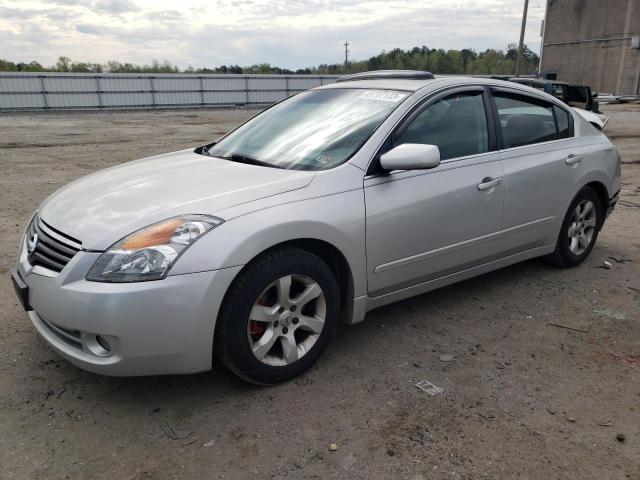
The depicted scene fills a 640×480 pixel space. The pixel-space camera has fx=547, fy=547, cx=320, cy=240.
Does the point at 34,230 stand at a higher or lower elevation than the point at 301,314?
higher

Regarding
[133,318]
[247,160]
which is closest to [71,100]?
[247,160]

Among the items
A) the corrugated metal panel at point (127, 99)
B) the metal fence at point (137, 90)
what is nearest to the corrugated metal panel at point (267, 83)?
the metal fence at point (137, 90)

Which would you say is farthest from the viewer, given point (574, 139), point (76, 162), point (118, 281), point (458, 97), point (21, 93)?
point (21, 93)

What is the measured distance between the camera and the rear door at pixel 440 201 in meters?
3.22

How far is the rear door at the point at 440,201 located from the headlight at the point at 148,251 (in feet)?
3.39

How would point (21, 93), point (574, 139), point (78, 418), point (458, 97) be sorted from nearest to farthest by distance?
point (78, 418), point (458, 97), point (574, 139), point (21, 93)

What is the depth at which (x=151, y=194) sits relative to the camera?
297cm

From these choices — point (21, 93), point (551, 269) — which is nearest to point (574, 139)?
point (551, 269)

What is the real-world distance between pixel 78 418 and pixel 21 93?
28382 mm

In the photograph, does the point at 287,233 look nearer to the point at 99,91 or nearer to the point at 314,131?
the point at 314,131

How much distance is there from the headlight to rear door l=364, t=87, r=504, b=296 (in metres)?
1.03

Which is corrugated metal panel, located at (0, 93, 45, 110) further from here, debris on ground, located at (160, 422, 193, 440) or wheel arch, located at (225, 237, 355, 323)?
debris on ground, located at (160, 422, 193, 440)

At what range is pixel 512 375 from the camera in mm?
3111

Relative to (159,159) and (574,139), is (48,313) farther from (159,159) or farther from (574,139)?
(574,139)
